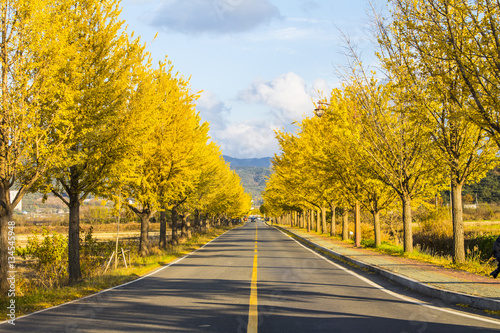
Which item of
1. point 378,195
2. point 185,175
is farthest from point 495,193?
point 185,175

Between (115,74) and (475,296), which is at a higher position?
(115,74)

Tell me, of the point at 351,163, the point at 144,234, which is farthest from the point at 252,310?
the point at 144,234

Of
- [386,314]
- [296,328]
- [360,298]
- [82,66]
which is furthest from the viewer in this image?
[82,66]

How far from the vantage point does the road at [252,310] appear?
6.30 metres

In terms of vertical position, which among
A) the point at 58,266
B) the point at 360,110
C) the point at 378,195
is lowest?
the point at 58,266

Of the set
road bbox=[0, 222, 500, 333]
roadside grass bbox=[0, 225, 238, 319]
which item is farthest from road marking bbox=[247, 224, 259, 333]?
roadside grass bbox=[0, 225, 238, 319]

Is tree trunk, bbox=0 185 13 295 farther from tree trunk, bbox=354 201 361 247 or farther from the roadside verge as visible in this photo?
tree trunk, bbox=354 201 361 247

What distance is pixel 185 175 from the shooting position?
810 inches

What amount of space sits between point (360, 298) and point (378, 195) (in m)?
14.3

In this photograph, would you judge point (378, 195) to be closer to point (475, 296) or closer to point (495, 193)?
point (475, 296)

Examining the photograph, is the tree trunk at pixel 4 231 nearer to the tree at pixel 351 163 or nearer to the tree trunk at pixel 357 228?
the tree at pixel 351 163

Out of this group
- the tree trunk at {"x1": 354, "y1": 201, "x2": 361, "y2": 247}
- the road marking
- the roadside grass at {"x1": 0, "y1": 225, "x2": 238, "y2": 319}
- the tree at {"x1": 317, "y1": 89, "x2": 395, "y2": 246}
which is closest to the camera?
the road marking

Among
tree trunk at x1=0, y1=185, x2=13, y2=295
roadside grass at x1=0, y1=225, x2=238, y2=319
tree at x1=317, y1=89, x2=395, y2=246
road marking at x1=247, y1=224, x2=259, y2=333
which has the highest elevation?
tree at x1=317, y1=89, x2=395, y2=246

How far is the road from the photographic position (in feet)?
20.7
